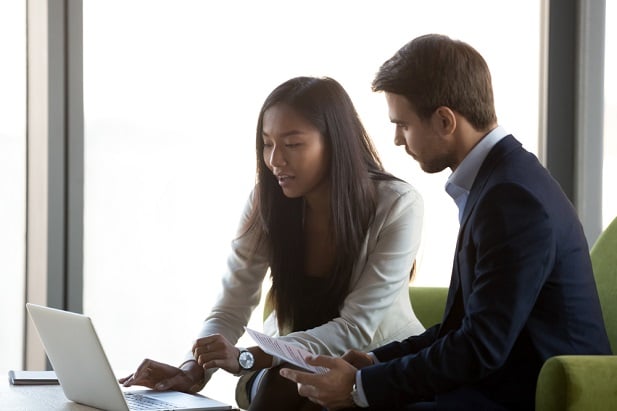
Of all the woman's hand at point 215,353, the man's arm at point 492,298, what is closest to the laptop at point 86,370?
the woman's hand at point 215,353

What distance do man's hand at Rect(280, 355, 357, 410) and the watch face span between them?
423 millimetres

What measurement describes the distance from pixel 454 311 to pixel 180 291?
80.7 inches

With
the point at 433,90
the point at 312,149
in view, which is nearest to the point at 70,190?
the point at 312,149

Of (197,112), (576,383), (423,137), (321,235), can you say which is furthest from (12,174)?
(576,383)

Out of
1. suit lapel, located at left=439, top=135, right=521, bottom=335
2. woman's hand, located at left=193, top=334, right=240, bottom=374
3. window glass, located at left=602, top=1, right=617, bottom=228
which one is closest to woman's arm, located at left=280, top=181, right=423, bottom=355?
woman's hand, located at left=193, top=334, right=240, bottom=374

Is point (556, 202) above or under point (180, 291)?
above

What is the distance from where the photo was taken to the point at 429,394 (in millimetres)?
1791

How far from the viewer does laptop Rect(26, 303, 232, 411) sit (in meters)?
1.71

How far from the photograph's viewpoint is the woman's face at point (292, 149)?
251 centimetres

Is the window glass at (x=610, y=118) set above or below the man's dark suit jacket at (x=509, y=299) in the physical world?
above

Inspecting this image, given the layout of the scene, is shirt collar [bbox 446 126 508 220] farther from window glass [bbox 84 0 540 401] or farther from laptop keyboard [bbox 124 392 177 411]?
window glass [bbox 84 0 540 401]

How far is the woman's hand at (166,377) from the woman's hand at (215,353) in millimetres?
53

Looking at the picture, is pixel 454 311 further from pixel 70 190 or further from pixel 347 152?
pixel 70 190

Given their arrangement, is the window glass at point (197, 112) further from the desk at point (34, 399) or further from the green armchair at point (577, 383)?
the green armchair at point (577, 383)
